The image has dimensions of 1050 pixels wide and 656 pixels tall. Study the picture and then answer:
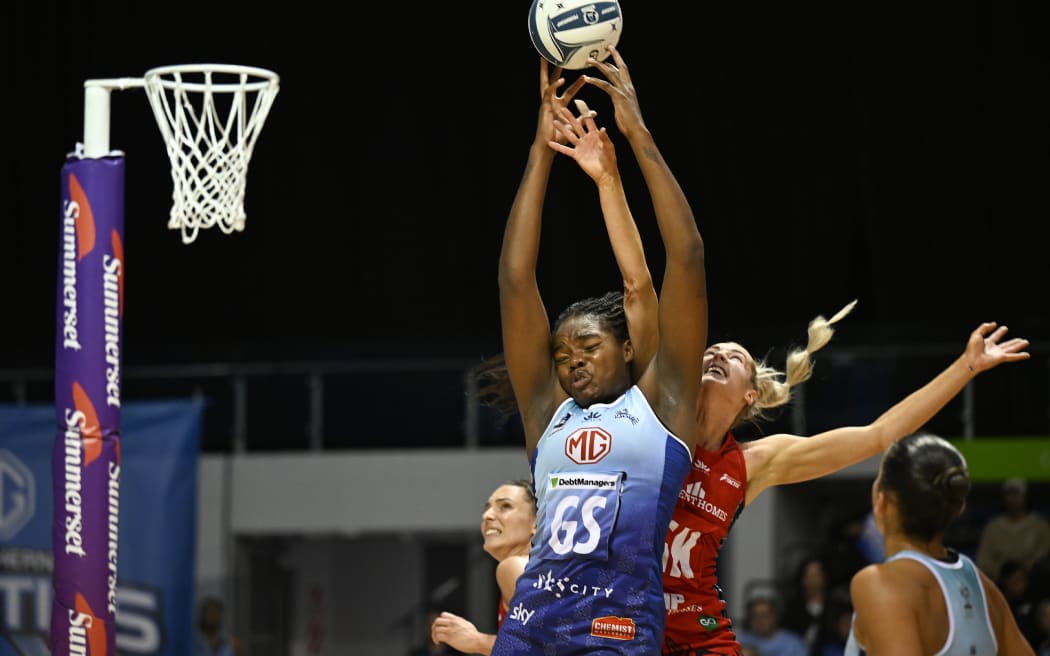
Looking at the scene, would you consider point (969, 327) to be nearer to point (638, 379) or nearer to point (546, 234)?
point (546, 234)

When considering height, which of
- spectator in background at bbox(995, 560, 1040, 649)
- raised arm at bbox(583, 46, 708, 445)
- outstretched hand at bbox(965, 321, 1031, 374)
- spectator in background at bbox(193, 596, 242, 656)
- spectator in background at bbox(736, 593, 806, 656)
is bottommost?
spectator in background at bbox(193, 596, 242, 656)

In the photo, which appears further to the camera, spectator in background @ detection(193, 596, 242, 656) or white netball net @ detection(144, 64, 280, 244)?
spectator in background @ detection(193, 596, 242, 656)

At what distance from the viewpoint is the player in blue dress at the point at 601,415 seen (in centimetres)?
426

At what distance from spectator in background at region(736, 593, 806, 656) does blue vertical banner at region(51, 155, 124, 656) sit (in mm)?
6398

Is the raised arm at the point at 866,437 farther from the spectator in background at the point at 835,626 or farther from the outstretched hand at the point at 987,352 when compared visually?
the spectator in background at the point at 835,626

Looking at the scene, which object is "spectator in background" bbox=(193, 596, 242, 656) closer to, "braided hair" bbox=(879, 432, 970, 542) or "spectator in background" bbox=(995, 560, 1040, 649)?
"spectator in background" bbox=(995, 560, 1040, 649)

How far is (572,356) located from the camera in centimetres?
454

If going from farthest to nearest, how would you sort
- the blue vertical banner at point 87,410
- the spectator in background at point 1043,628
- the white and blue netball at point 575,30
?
the spectator in background at point 1043,628
the blue vertical banner at point 87,410
the white and blue netball at point 575,30

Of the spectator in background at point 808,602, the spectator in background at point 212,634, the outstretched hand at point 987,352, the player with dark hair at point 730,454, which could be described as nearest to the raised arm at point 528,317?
the player with dark hair at point 730,454

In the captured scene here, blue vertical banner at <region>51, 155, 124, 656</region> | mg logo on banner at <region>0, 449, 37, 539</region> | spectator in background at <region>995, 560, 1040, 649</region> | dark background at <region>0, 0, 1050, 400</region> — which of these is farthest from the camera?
dark background at <region>0, 0, 1050, 400</region>

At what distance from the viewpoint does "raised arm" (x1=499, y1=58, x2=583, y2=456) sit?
4562mm

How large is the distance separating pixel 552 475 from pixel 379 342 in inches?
419

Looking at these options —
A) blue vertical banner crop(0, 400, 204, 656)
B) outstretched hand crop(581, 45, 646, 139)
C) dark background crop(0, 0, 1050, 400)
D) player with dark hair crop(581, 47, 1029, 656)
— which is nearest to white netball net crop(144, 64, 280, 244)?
player with dark hair crop(581, 47, 1029, 656)

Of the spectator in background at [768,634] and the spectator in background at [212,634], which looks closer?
the spectator in background at [768,634]
